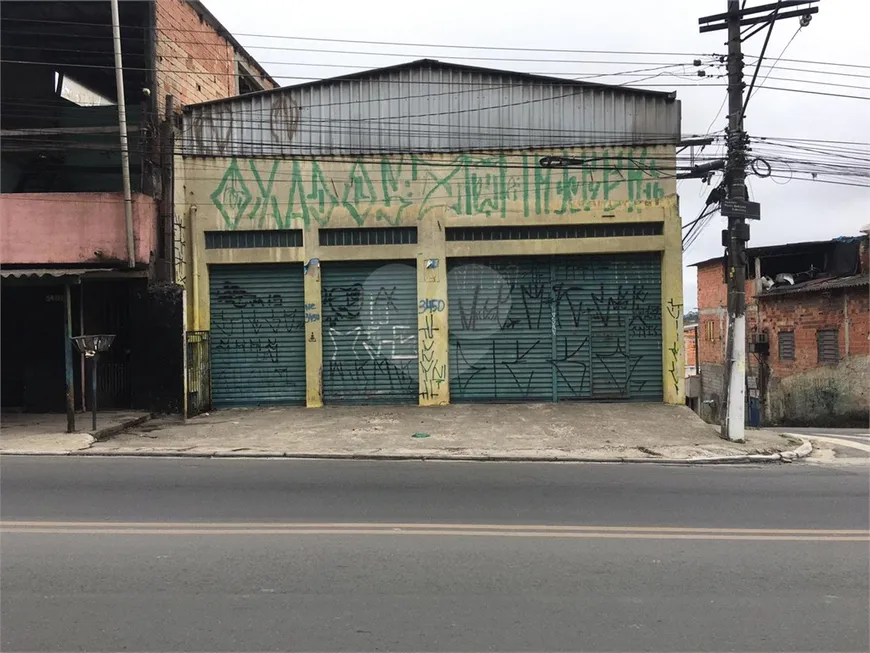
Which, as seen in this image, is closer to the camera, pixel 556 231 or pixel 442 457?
pixel 442 457

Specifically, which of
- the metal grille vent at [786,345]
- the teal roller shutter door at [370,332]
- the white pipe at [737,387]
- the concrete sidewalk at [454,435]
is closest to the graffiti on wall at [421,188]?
the teal roller shutter door at [370,332]

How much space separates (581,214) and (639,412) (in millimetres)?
4418

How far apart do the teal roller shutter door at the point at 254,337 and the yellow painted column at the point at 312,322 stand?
30 centimetres

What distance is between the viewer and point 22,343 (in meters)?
13.5

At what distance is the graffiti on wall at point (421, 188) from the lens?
13.4 meters

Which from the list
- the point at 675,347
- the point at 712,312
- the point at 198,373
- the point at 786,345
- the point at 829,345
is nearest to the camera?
the point at 198,373

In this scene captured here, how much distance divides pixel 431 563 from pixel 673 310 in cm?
1037

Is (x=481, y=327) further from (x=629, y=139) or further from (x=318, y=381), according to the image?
(x=629, y=139)

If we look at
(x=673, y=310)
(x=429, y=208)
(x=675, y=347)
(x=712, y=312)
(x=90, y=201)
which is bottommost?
(x=675, y=347)

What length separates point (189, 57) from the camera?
14.5 m

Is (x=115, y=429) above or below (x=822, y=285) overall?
below

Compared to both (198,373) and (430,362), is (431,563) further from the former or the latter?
(198,373)

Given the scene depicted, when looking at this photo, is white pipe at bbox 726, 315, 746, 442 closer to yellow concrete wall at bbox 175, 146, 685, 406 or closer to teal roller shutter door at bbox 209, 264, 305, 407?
yellow concrete wall at bbox 175, 146, 685, 406

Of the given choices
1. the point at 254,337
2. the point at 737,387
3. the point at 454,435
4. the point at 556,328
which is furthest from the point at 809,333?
the point at 254,337
